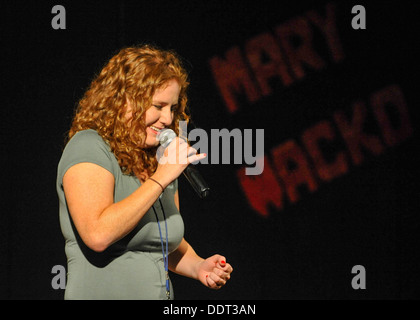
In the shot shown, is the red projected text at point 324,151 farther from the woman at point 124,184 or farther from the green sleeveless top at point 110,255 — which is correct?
the green sleeveless top at point 110,255

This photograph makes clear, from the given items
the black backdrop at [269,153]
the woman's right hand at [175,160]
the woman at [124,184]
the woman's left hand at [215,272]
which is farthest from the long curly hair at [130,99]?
the black backdrop at [269,153]

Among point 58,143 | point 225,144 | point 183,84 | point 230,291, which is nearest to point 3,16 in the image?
point 58,143

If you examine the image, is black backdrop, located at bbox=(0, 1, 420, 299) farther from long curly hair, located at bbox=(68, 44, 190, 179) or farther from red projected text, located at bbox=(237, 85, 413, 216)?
long curly hair, located at bbox=(68, 44, 190, 179)

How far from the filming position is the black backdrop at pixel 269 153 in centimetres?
249

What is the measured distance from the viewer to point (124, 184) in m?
1.27

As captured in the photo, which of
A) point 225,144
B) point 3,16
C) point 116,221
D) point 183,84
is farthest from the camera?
point 225,144

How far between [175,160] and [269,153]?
143 centimetres

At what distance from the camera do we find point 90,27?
2.52m

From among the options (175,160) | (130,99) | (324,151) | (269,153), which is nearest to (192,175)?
(175,160)

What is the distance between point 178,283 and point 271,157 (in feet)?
2.54

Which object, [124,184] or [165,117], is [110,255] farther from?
[165,117]

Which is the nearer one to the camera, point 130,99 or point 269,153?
point 130,99

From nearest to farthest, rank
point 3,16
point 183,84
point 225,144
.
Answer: point 183,84, point 3,16, point 225,144

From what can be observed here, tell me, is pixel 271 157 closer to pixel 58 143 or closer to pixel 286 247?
pixel 286 247
